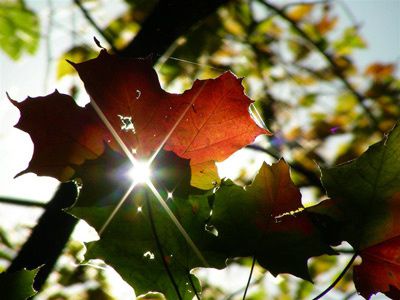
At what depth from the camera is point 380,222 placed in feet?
1.88

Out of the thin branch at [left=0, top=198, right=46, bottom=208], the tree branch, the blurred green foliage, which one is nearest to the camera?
the tree branch

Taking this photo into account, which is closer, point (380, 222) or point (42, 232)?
point (380, 222)

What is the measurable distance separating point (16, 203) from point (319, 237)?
104 centimetres

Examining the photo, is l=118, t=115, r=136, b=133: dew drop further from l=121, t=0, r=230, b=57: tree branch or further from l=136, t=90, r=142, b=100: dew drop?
l=121, t=0, r=230, b=57: tree branch

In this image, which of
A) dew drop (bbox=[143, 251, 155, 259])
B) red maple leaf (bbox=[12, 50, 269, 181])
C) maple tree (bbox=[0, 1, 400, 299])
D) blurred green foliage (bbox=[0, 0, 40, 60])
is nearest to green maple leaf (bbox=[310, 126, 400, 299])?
maple tree (bbox=[0, 1, 400, 299])

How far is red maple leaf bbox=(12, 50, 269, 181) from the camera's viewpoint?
0.55 meters

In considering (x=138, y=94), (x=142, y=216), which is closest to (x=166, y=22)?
(x=138, y=94)

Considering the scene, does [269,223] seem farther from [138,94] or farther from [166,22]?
[166,22]

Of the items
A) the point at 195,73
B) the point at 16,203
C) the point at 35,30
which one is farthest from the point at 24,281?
the point at 195,73

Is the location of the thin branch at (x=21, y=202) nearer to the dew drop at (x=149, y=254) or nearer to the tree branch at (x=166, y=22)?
the tree branch at (x=166, y=22)

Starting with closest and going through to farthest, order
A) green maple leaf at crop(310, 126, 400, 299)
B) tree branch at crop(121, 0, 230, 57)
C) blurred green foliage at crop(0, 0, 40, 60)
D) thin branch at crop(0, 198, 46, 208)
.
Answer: green maple leaf at crop(310, 126, 400, 299) → tree branch at crop(121, 0, 230, 57) → thin branch at crop(0, 198, 46, 208) → blurred green foliage at crop(0, 0, 40, 60)

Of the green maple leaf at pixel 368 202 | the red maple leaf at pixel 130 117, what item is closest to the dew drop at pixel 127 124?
the red maple leaf at pixel 130 117

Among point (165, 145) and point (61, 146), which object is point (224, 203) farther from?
point (61, 146)

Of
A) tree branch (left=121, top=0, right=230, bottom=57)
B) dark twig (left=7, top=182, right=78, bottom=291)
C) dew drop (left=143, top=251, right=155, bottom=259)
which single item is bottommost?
dew drop (left=143, top=251, right=155, bottom=259)
